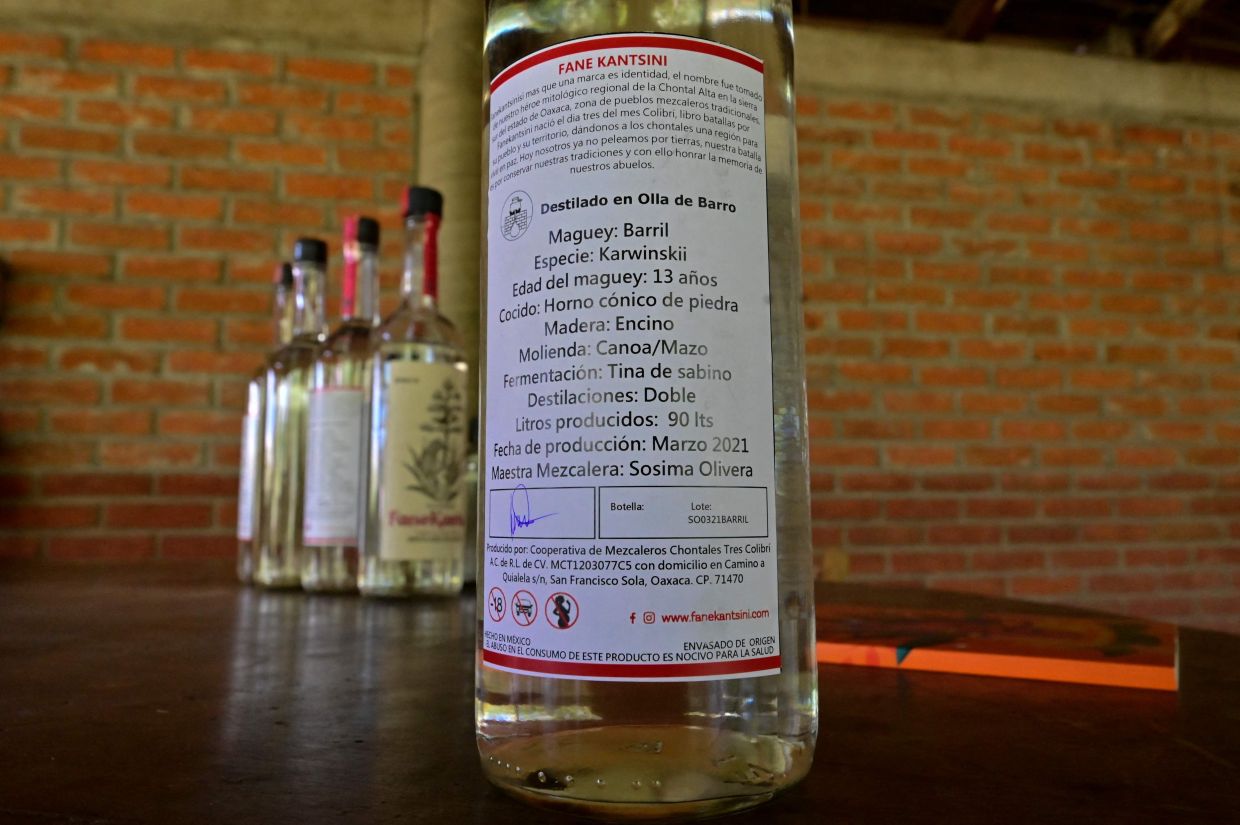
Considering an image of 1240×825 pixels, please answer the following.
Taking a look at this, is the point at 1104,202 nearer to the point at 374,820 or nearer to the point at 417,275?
the point at 417,275

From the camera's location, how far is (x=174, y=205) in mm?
1928

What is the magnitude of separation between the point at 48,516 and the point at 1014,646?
1.95 metres

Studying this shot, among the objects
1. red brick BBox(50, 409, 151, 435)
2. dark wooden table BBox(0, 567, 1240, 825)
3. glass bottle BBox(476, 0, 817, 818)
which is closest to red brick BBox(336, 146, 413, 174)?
red brick BBox(50, 409, 151, 435)

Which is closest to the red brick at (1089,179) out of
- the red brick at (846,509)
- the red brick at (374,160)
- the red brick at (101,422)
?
the red brick at (846,509)

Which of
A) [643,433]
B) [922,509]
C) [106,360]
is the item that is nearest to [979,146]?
[922,509]

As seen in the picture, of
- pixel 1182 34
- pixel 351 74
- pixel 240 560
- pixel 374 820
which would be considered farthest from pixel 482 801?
pixel 1182 34

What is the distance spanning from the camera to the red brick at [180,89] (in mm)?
1933

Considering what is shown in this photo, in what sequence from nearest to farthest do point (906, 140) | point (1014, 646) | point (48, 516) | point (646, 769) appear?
1. point (646, 769)
2. point (1014, 646)
3. point (48, 516)
4. point (906, 140)

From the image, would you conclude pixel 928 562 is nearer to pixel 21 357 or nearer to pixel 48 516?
pixel 48 516

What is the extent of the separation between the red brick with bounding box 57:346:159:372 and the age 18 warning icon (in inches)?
73.3

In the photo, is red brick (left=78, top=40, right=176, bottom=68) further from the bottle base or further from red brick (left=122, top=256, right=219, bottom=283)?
the bottle base

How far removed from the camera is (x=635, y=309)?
258 millimetres

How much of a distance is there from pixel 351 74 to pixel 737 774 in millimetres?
2084
